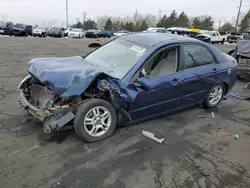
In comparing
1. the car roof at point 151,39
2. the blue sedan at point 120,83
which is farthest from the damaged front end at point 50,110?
the car roof at point 151,39

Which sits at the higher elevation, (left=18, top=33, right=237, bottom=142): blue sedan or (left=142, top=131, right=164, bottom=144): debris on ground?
(left=18, top=33, right=237, bottom=142): blue sedan

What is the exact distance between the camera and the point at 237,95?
6180 millimetres

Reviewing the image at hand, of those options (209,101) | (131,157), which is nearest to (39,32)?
(209,101)

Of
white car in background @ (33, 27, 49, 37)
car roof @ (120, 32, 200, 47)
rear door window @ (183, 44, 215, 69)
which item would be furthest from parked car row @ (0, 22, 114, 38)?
rear door window @ (183, 44, 215, 69)

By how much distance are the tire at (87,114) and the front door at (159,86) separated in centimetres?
35

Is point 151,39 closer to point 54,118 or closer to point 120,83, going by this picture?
point 120,83

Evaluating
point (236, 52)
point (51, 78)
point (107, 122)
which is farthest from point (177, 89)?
point (236, 52)

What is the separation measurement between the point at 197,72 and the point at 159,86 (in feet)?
3.29

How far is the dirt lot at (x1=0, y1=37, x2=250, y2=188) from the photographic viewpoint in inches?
104

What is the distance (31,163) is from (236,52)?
296 inches

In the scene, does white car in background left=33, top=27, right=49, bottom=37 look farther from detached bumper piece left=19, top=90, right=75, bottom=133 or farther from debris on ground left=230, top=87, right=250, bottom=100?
detached bumper piece left=19, top=90, right=75, bottom=133

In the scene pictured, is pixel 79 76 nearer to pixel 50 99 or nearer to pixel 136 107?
pixel 50 99

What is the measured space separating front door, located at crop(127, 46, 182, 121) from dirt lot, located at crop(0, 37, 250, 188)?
1.15ft

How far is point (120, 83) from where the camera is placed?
3.40 m
